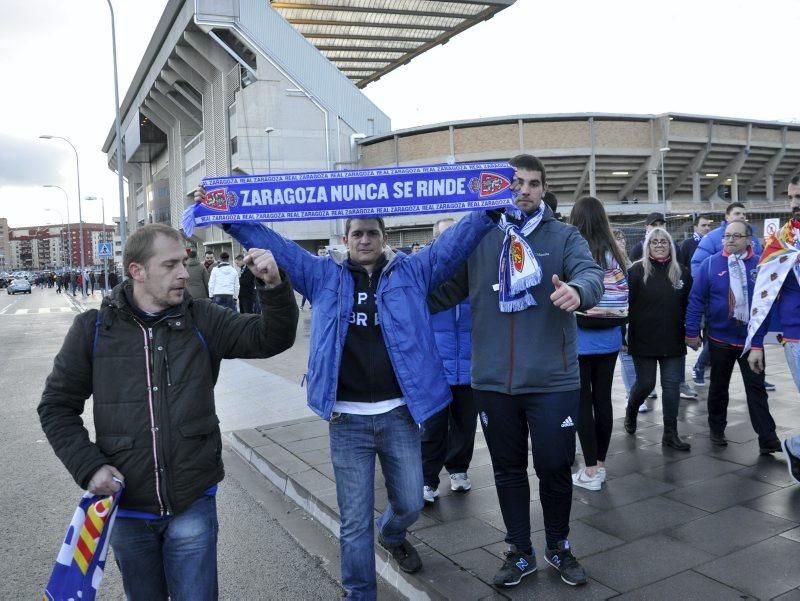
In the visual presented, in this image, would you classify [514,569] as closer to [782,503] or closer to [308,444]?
[782,503]

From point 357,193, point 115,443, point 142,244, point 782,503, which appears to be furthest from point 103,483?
point 782,503

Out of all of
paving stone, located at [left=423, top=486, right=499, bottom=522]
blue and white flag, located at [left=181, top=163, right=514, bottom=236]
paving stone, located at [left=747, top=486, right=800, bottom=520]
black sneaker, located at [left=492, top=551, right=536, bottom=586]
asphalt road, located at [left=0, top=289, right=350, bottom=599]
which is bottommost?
asphalt road, located at [left=0, top=289, right=350, bottom=599]

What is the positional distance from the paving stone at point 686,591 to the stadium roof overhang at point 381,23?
5590 centimetres

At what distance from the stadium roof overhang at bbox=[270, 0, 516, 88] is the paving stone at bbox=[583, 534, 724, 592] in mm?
55527

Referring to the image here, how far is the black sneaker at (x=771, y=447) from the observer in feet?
16.3

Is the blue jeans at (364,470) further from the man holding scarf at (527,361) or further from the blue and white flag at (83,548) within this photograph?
the blue and white flag at (83,548)

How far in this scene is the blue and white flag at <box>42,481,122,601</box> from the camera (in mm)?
2225

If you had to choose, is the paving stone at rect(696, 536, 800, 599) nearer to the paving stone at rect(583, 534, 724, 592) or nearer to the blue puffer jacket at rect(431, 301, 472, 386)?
the paving stone at rect(583, 534, 724, 592)

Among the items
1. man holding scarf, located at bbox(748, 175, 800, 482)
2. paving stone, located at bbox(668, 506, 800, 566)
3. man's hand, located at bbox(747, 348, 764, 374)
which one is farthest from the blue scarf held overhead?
man's hand, located at bbox(747, 348, 764, 374)

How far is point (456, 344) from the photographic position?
175 inches

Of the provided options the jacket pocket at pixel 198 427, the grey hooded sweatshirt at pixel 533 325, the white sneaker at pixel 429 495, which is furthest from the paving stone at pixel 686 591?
the jacket pocket at pixel 198 427

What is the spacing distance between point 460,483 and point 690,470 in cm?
172

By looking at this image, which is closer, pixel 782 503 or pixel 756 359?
pixel 782 503

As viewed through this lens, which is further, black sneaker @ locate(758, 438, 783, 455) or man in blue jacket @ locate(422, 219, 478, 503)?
black sneaker @ locate(758, 438, 783, 455)
